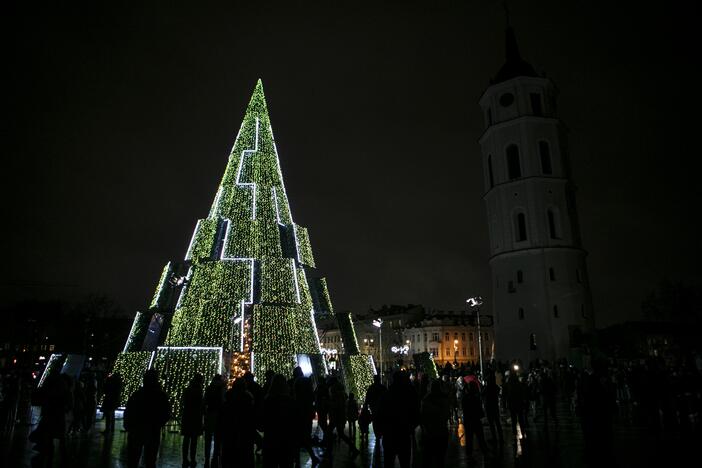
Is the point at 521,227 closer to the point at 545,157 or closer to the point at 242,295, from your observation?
the point at 545,157

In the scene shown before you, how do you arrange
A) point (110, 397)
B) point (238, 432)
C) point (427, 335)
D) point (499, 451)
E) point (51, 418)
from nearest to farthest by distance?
point (238, 432)
point (51, 418)
point (499, 451)
point (110, 397)
point (427, 335)

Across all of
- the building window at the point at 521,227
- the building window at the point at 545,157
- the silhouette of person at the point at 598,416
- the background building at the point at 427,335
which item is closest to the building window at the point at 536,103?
the building window at the point at 545,157

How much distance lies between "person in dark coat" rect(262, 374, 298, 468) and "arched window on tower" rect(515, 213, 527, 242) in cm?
3746

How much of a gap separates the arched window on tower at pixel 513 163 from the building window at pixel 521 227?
3.51 metres

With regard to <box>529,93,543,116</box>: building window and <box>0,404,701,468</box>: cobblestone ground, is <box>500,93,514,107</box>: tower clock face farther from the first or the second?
<box>0,404,701,468</box>: cobblestone ground

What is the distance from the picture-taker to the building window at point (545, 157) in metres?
41.6

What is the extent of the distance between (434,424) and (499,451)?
152 inches

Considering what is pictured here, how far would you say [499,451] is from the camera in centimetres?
1046

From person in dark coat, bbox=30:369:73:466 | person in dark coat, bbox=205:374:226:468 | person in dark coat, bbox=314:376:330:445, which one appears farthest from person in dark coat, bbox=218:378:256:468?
person in dark coat, bbox=30:369:73:466

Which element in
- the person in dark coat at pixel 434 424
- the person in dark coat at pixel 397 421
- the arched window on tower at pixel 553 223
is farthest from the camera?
the arched window on tower at pixel 553 223

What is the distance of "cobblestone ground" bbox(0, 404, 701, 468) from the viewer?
917 centimetres

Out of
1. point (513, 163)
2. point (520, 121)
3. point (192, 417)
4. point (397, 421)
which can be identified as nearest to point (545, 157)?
point (513, 163)

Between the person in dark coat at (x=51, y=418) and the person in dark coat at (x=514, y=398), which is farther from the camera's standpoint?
the person in dark coat at (x=514, y=398)

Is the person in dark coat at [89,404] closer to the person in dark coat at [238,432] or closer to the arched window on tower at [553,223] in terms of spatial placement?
the person in dark coat at [238,432]
